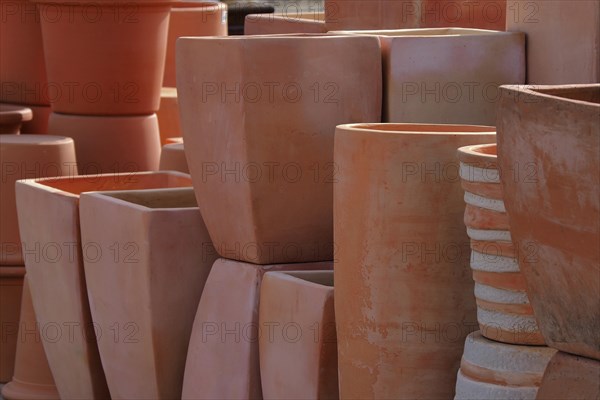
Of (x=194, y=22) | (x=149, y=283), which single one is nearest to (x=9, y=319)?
(x=149, y=283)

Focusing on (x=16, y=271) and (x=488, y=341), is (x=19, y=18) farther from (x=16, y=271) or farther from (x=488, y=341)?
(x=488, y=341)

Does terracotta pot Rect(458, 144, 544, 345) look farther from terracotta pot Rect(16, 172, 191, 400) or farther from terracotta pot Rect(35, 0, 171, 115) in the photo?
terracotta pot Rect(35, 0, 171, 115)

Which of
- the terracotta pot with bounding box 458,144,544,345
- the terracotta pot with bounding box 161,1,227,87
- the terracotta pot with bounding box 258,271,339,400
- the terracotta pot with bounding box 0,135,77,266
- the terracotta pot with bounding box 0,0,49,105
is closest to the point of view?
the terracotta pot with bounding box 458,144,544,345

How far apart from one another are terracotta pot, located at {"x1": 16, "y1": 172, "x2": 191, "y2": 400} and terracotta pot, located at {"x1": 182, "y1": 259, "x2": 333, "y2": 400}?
461 mm

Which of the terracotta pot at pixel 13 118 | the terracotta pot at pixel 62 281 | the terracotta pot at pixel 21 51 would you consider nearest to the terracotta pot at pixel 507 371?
the terracotta pot at pixel 62 281

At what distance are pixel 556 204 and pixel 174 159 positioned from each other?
308 cm

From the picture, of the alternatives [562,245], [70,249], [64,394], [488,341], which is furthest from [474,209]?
[64,394]

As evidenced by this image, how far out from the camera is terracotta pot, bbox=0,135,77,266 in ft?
16.3

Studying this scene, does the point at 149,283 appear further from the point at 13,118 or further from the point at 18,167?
the point at 13,118

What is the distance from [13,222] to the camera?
5.04 meters

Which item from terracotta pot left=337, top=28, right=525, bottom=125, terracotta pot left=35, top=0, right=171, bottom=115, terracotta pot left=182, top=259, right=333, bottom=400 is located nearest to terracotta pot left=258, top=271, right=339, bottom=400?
terracotta pot left=182, top=259, right=333, bottom=400

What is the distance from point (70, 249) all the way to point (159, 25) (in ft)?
4.83

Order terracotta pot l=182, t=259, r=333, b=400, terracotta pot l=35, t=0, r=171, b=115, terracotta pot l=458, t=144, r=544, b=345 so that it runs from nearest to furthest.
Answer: terracotta pot l=458, t=144, r=544, b=345 < terracotta pot l=182, t=259, r=333, b=400 < terracotta pot l=35, t=0, r=171, b=115

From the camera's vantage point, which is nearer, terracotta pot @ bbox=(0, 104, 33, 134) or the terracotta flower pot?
the terracotta flower pot
